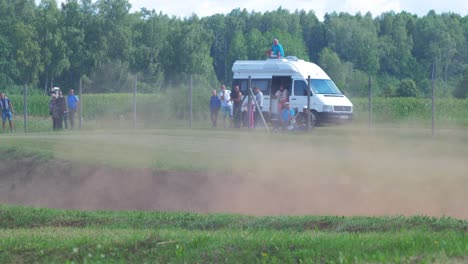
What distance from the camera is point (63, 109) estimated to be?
33625mm

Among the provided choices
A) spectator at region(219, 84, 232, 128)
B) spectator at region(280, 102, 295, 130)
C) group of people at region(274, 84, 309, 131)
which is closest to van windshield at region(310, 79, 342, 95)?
group of people at region(274, 84, 309, 131)

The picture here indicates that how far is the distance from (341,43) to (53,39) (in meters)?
35.8

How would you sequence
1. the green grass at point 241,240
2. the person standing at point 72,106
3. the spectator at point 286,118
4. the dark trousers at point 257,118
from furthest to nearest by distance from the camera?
the person standing at point 72,106
the dark trousers at point 257,118
the spectator at point 286,118
the green grass at point 241,240

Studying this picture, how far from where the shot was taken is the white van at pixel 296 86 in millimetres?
33812

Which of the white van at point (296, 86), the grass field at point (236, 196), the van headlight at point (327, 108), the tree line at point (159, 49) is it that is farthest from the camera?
the tree line at point (159, 49)

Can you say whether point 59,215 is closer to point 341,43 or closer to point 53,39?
point 53,39

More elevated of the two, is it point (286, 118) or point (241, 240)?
point (286, 118)

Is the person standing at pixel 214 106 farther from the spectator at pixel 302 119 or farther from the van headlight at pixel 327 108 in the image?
the van headlight at pixel 327 108

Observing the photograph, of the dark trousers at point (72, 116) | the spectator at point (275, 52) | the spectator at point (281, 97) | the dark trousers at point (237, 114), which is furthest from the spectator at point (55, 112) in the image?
the spectator at point (275, 52)

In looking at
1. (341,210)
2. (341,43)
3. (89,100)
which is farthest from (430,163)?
(341,43)

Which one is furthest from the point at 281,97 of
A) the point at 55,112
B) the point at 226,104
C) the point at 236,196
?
the point at 236,196

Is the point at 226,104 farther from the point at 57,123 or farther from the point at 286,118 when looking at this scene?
the point at 57,123

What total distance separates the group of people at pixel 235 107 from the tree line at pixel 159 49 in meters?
13.6

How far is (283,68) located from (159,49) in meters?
41.4
